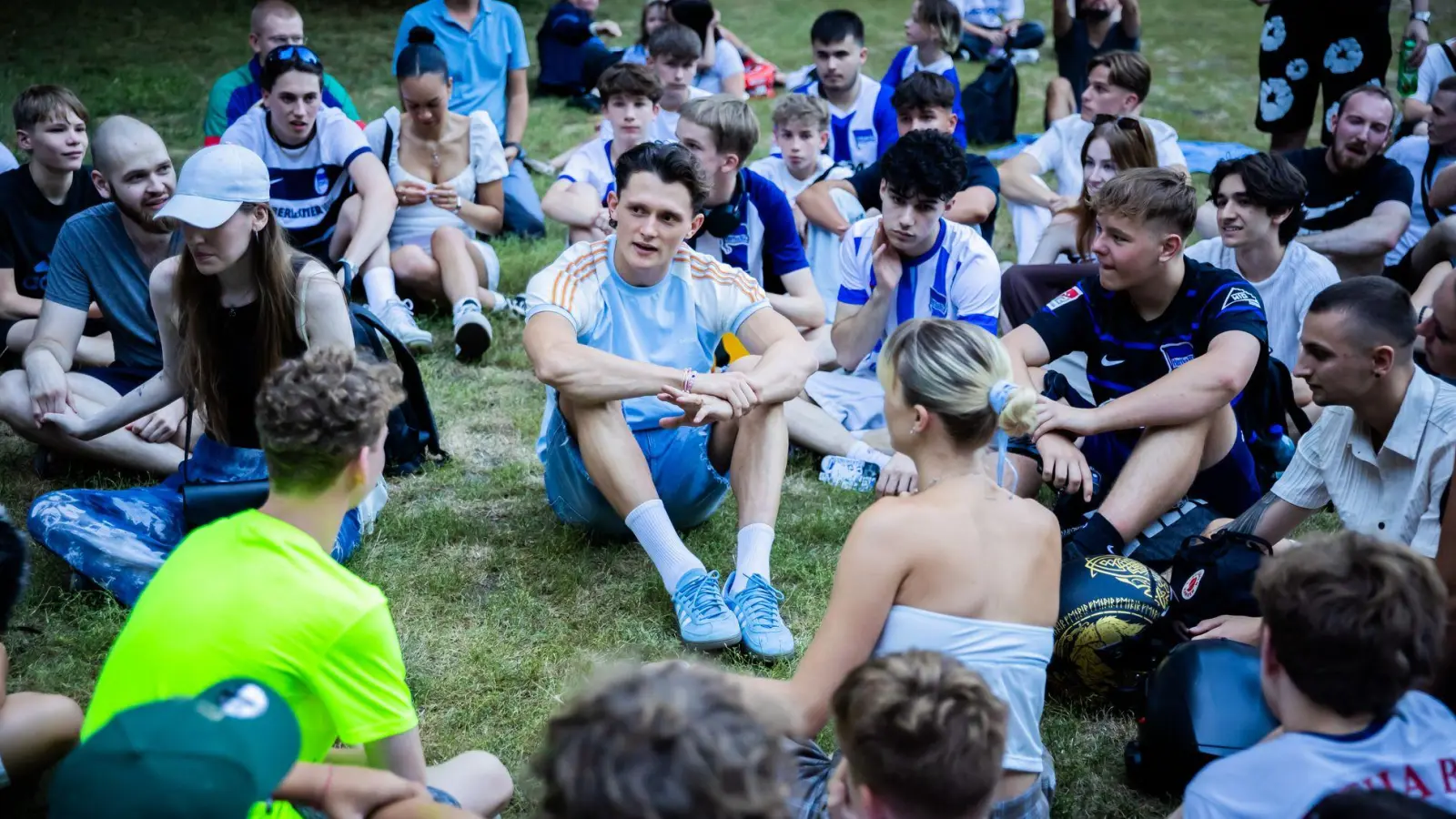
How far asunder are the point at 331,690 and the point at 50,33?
1207cm

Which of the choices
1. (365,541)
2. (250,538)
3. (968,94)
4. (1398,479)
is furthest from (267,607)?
(968,94)

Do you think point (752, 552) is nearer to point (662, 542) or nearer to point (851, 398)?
point (662, 542)

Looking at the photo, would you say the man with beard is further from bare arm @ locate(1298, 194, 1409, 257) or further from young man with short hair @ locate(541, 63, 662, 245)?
young man with short hair @ locate(541, 63, 662, 245)

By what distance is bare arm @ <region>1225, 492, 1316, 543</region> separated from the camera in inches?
135

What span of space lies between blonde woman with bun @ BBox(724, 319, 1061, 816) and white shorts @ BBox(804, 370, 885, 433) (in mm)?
2512

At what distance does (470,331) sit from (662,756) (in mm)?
4504

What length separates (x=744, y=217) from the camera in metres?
5.28

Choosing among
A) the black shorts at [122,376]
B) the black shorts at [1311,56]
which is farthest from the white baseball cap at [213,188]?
the black shorts at [1311,56]

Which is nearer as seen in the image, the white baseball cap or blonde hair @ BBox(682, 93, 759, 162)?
the white baseball cap

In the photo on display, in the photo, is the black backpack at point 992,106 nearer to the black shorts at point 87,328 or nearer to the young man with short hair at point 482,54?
the young man with short hair at point 482,54

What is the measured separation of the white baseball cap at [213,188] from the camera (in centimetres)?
353

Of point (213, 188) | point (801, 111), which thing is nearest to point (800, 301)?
point (801, 111)

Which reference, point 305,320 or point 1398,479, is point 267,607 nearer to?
point 305,320

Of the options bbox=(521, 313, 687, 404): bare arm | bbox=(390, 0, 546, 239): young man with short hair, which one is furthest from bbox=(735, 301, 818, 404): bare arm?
bbox=(390, 0, 546, 239): young man with short hair
